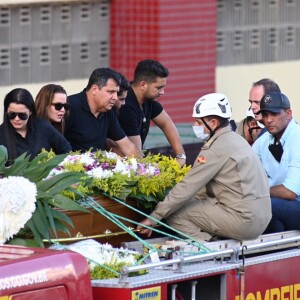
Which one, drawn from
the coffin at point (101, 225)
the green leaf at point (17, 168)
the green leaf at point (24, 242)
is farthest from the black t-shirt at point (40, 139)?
the green leaf at point (24, 242)

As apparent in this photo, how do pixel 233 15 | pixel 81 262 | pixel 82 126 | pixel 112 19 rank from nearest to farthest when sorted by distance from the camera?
1. pixel 81 262
2. pixel 82 126
3. pixel 112 19
4. pixel 233 15

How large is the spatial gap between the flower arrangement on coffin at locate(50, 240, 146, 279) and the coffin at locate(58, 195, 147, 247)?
0.62 ft

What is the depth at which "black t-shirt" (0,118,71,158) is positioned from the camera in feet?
30.3

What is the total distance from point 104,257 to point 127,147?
2.90m

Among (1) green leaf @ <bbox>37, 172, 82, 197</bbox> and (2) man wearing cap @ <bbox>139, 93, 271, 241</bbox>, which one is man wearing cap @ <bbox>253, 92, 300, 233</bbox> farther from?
(1) green leaf @ <bbox>37, 172, 82, 197</bbox>

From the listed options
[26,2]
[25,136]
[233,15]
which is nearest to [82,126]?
[25,136]

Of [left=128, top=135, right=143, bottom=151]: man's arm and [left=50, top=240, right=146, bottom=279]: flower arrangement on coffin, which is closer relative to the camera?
[left=50, top=240, right=146, bottom=279]: flower arrangement on coffin

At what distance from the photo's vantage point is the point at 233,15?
18891 mm

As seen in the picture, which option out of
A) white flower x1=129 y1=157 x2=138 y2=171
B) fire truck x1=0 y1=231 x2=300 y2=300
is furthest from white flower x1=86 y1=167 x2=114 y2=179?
fire truck x1=0 y1=231 x2=300 y2=300

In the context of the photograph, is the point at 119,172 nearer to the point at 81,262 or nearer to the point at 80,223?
the point at 80,223

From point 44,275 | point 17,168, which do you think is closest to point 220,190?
point 17,168

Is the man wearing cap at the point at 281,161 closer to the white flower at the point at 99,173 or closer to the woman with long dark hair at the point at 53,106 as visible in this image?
the white flower at the point at 99,173

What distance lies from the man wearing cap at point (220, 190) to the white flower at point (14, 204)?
4.07ft

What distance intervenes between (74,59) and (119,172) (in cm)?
861
